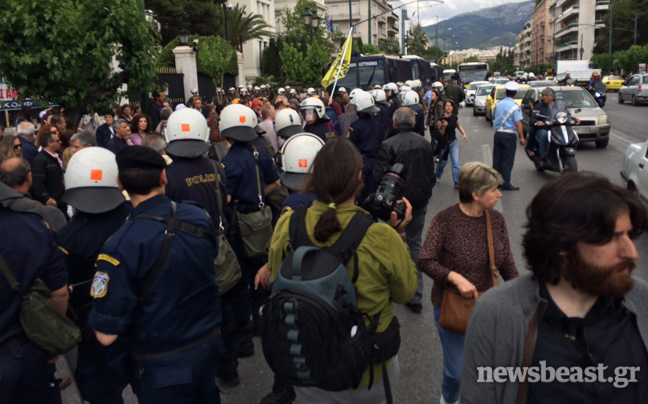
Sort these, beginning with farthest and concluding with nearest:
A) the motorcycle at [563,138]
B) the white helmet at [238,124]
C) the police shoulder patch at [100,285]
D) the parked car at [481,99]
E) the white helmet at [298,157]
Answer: the parked car at [481,99] → the motorcycle at [563,138] → the white helmet at [238,124] → the white helmet at [298,157] → the police shoulder patch at [100,285]

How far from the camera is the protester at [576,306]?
1.63 m

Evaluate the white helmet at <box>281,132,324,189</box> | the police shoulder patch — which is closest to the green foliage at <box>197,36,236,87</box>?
the white helmet at <box>281,132,324,189</box>

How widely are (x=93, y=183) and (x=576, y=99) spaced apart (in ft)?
48.7

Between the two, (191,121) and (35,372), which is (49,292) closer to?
(35,372)

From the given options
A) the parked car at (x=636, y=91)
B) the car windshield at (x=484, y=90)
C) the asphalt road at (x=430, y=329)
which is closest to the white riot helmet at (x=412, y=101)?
the asphalt road at (x=430, y=329)

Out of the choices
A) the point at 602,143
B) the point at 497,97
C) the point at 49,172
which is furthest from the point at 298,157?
the point at 497,97

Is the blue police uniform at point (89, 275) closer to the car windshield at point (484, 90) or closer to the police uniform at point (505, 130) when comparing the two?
the police uniform at point (505, 130)

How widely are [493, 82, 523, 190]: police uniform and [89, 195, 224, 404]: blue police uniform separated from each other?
24.9ft

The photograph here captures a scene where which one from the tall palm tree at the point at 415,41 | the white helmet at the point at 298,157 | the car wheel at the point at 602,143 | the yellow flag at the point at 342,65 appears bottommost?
the car wheel at the point at 602,143

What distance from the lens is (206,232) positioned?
2844mm

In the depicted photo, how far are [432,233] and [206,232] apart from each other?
1.25 m

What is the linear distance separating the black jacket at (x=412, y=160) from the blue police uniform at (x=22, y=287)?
126 inches

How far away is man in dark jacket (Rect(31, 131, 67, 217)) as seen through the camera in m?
6.45

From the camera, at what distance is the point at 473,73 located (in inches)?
1799
